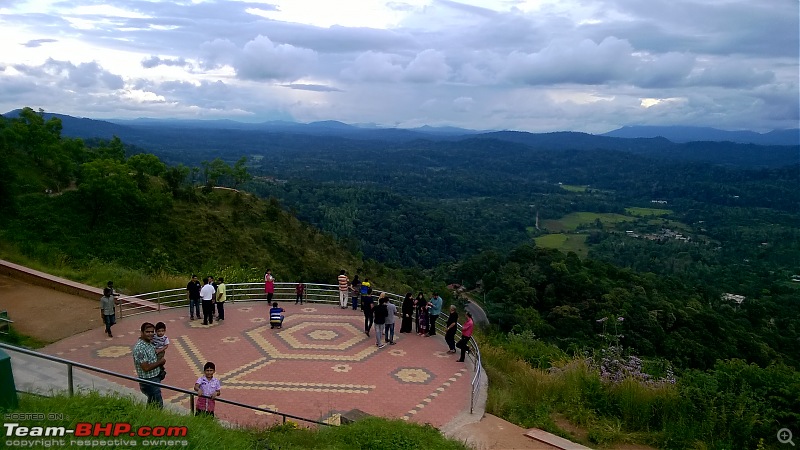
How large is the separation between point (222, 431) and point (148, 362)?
1661mm

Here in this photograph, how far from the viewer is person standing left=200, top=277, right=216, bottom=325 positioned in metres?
12.6

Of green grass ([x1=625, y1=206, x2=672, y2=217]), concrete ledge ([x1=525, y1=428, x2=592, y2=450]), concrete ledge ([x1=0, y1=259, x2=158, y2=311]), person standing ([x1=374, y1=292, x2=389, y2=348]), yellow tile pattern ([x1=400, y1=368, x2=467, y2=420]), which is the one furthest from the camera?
green grass ([x1=625, y1=206, x2=672, y2=217])

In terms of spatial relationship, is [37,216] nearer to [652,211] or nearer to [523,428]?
[523,428]

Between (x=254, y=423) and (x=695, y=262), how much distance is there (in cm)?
9219

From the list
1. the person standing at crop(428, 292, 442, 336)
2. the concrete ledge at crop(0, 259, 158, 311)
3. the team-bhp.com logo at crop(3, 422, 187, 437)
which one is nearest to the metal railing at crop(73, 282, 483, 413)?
the concrete ledge at crop(0, 259, 158, 311)

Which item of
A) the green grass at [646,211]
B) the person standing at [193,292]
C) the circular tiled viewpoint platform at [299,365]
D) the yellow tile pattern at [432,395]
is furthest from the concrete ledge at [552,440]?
the green grass at [646,211]

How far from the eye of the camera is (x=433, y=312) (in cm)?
1280

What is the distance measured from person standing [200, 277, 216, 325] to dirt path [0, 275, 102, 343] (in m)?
2.40

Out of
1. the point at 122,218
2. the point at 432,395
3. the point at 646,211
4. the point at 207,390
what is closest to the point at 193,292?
the point at 207,390

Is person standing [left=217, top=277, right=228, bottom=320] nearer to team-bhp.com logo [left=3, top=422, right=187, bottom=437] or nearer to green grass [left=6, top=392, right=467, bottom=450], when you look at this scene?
green grass [left=6, top=392, right=467, bottom=450]

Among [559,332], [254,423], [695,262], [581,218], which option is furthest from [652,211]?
[254,423]

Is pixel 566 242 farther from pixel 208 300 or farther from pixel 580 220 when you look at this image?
pixel 208 300

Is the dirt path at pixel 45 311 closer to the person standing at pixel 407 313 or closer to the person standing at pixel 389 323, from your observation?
the person standing at pixel 389 323

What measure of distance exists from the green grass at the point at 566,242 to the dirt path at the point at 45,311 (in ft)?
301
